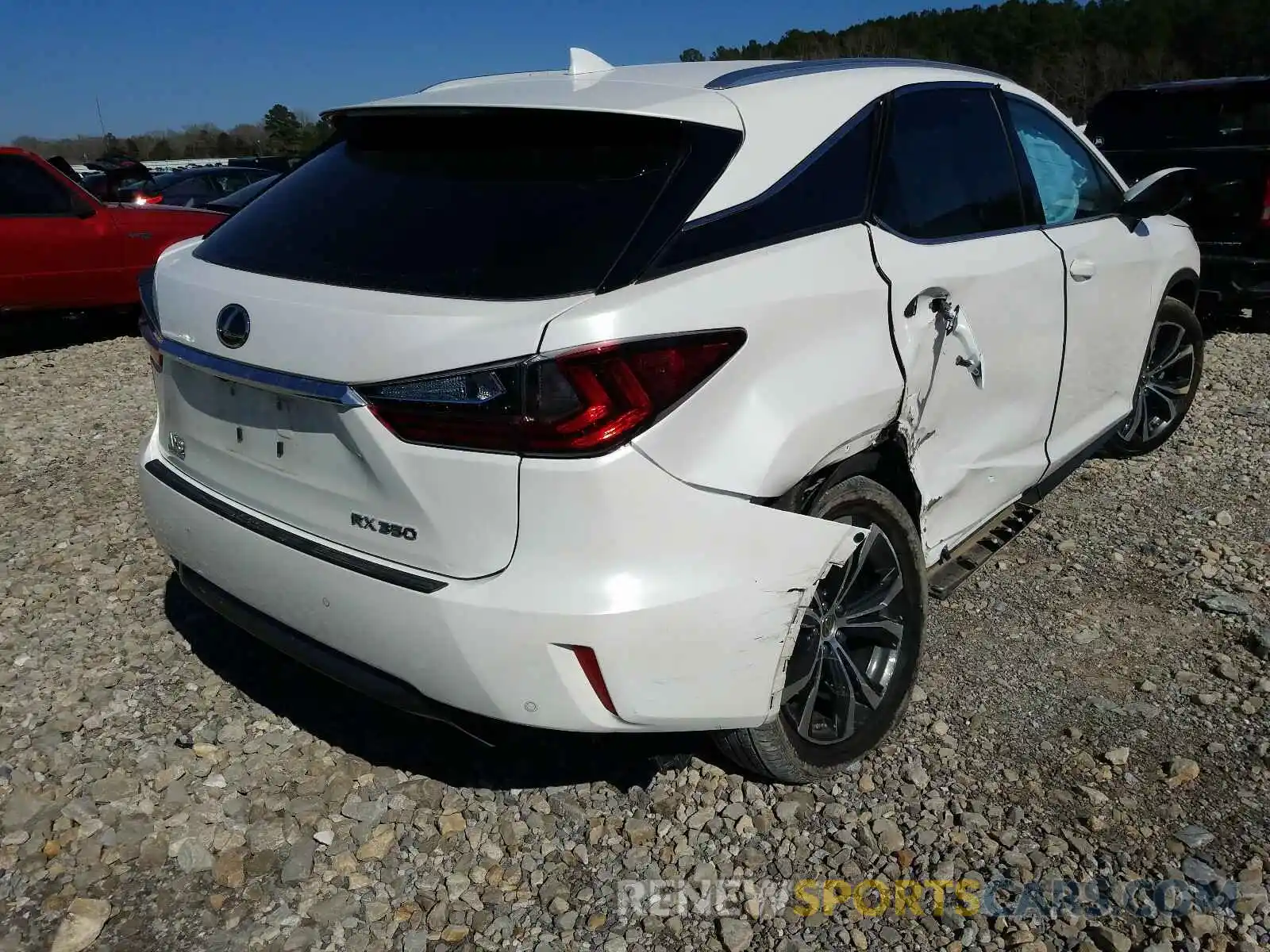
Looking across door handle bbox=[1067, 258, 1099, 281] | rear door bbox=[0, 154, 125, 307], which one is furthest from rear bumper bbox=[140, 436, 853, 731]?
rear door bbox=[0, 154, 125, 307]

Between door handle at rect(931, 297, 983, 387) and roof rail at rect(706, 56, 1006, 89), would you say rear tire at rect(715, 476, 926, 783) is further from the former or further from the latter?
roof rail at rect(706, 56, 1006, 89)

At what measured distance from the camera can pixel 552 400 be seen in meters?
1.85

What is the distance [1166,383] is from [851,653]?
3114 millimetres

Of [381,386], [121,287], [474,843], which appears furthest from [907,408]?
[121,287]

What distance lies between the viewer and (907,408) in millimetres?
2521

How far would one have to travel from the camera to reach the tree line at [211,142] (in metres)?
52.2

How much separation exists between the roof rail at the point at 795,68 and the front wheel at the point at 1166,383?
7.14 ft

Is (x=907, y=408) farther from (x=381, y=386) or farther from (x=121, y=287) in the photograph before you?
(x=121, y=287)

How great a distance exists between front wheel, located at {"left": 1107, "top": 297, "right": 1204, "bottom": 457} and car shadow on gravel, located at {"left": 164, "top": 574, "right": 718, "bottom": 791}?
9.89 ft

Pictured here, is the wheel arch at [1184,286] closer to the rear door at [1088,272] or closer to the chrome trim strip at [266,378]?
the rear door at [1088,272]

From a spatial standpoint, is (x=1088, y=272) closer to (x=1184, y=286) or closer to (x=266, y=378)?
(x=1184, y=286)

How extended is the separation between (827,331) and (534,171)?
2.41 ft

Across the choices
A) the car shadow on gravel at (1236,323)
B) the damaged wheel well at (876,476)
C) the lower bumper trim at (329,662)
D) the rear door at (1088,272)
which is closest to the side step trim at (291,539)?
Result: the lower bumper trim at (329,662)

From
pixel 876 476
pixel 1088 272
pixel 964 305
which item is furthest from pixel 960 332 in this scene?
pixel 1088 272
